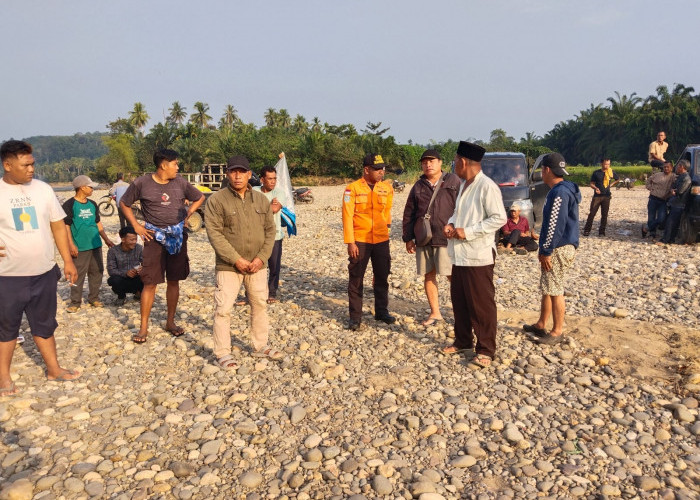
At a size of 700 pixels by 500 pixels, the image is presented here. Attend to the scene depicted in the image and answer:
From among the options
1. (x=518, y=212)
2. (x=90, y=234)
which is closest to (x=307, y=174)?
(x=518, y=212)

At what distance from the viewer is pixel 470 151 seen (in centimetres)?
465

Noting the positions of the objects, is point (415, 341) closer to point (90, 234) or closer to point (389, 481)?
point (389, 481)

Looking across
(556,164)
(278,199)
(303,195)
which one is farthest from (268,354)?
(303,195)

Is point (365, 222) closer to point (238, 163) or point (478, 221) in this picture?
point (478, 221)

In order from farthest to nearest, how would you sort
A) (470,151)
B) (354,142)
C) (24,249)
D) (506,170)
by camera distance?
(354,142)
(506,170)
(470,151)
(24,249)

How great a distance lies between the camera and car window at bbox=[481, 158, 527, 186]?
38.5 ft

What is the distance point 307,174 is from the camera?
45.9m

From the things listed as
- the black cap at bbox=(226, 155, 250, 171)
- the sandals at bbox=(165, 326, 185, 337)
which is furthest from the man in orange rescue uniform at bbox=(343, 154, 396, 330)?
the sandals at bbox=(165, 326, 185, 337)

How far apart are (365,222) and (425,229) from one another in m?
0.71

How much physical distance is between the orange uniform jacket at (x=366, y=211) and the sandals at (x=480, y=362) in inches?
71.3

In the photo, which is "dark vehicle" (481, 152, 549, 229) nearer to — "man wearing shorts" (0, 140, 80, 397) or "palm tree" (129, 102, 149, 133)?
"man wearing shorts" (0, 140, 80, 397)

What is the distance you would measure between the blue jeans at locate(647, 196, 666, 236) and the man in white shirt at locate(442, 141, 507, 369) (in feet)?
29.8

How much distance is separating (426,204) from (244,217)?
6.91 feet

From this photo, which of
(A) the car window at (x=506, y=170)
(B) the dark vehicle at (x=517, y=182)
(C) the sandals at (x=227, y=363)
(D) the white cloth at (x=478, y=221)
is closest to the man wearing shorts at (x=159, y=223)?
(C) the sandals at (x=227, y=363)
